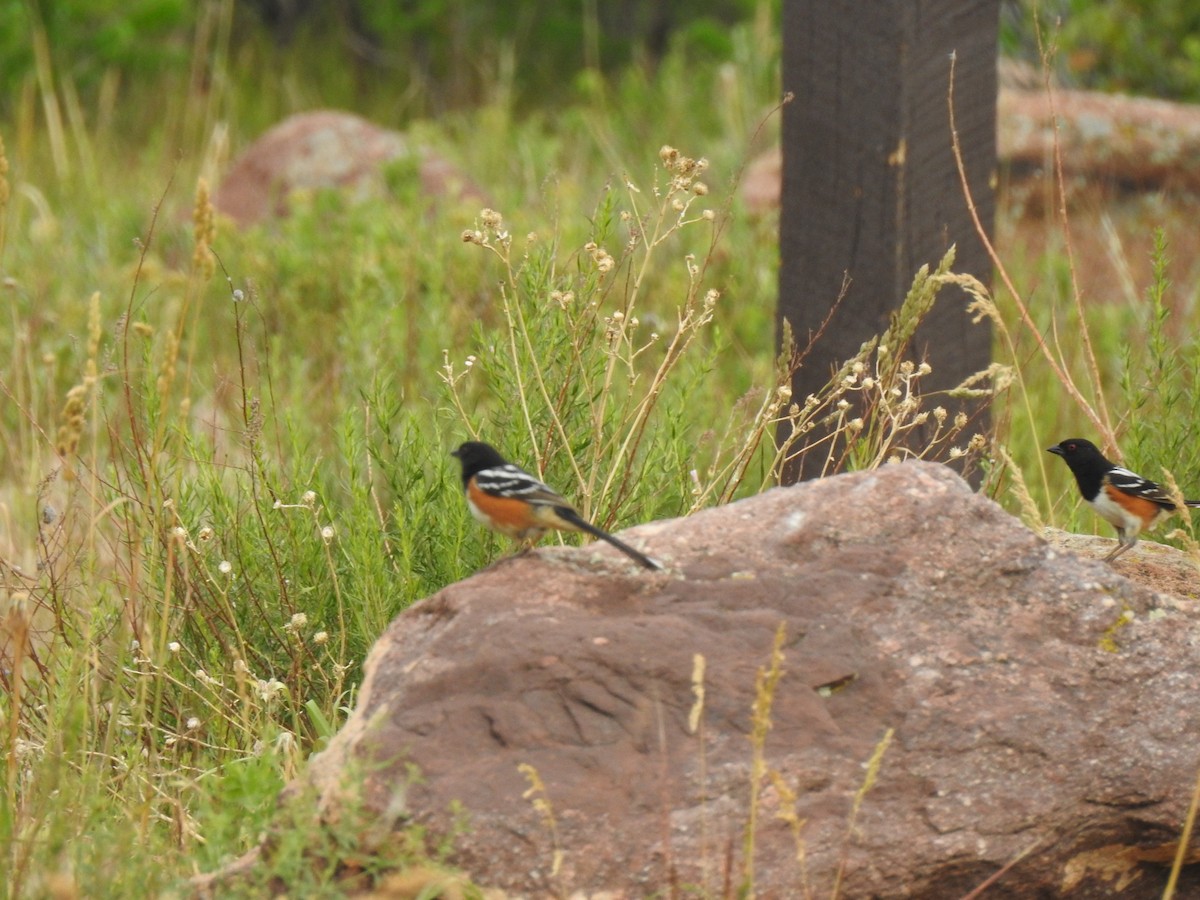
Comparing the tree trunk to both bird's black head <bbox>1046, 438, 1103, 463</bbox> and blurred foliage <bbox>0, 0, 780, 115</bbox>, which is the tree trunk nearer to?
bird's black head <bbox>1046, 438, 1103, 463</bbox>

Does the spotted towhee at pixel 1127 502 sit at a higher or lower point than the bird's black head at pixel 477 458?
lower

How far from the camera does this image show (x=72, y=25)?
12688 millimetres

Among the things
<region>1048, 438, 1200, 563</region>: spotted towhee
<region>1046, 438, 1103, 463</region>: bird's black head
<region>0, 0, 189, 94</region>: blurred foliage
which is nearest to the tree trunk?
<region>1046, 438, 1103, 463</region>: bird's black head

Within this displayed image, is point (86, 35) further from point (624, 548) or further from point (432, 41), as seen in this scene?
point (624, 548)

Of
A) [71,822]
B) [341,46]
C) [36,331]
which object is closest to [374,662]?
[71,822]

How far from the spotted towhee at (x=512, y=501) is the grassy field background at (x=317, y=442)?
0.32m

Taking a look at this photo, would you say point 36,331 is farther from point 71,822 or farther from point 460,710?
point 460,710

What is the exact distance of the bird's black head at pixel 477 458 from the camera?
343cm

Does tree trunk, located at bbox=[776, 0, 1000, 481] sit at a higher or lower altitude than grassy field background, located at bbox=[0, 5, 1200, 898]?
higher

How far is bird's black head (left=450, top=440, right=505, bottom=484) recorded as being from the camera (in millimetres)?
3426

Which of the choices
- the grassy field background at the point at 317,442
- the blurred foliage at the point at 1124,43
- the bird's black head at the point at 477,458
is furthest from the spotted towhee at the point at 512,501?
the blurred foliage at the point at 1124,43

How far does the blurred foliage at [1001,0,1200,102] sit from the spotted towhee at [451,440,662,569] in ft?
25.0

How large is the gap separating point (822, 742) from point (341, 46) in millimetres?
14642

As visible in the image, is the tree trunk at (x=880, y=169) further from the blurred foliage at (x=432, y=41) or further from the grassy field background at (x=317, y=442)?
the blurred foliage at (x=432, y=41)
